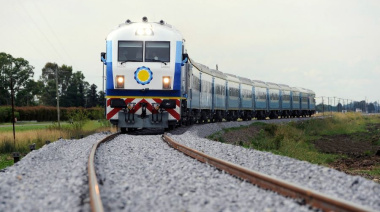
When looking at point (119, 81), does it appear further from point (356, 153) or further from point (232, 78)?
point (232, 78)

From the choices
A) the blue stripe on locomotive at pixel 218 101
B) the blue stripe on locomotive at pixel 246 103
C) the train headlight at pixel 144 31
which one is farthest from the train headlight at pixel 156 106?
the blue stripe on locomotive at pixel 246 103

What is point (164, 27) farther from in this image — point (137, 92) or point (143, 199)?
point (143, 199)

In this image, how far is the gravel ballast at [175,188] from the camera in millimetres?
5391

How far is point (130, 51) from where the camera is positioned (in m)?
16.5

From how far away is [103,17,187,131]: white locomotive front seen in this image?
642 inches

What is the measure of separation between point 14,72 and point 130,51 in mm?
76541

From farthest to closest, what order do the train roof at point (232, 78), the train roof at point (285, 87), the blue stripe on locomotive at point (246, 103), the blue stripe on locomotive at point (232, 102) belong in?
the train roof at point (285, 87) → the blue stripe on locomotive at point (246, 103) → the train roof at point (232, 78) → the blue stripe on locomotive at point (232, 102)

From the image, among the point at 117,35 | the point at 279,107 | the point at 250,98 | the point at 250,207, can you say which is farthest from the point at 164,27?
the point at 279,107

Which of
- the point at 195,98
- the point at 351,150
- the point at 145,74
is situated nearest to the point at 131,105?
the point at 145,74

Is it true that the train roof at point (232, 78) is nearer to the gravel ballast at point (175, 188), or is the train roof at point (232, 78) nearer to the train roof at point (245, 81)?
the train roof at point (245, 81)

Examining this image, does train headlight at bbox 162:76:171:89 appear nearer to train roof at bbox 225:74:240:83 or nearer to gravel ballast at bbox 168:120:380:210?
gravel ballast at bbox 168:120:380:210

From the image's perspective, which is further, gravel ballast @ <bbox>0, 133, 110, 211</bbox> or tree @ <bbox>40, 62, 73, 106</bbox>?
tree @ <bbox>40, 62, 73, 106</bbox>

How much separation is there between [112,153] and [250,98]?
27412 mm

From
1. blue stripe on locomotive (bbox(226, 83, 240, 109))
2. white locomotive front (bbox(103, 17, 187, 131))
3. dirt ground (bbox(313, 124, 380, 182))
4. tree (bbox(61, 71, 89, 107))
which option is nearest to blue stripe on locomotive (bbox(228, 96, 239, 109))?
blue stripe on locomotive (bbox(226, 83, 240, 109))
